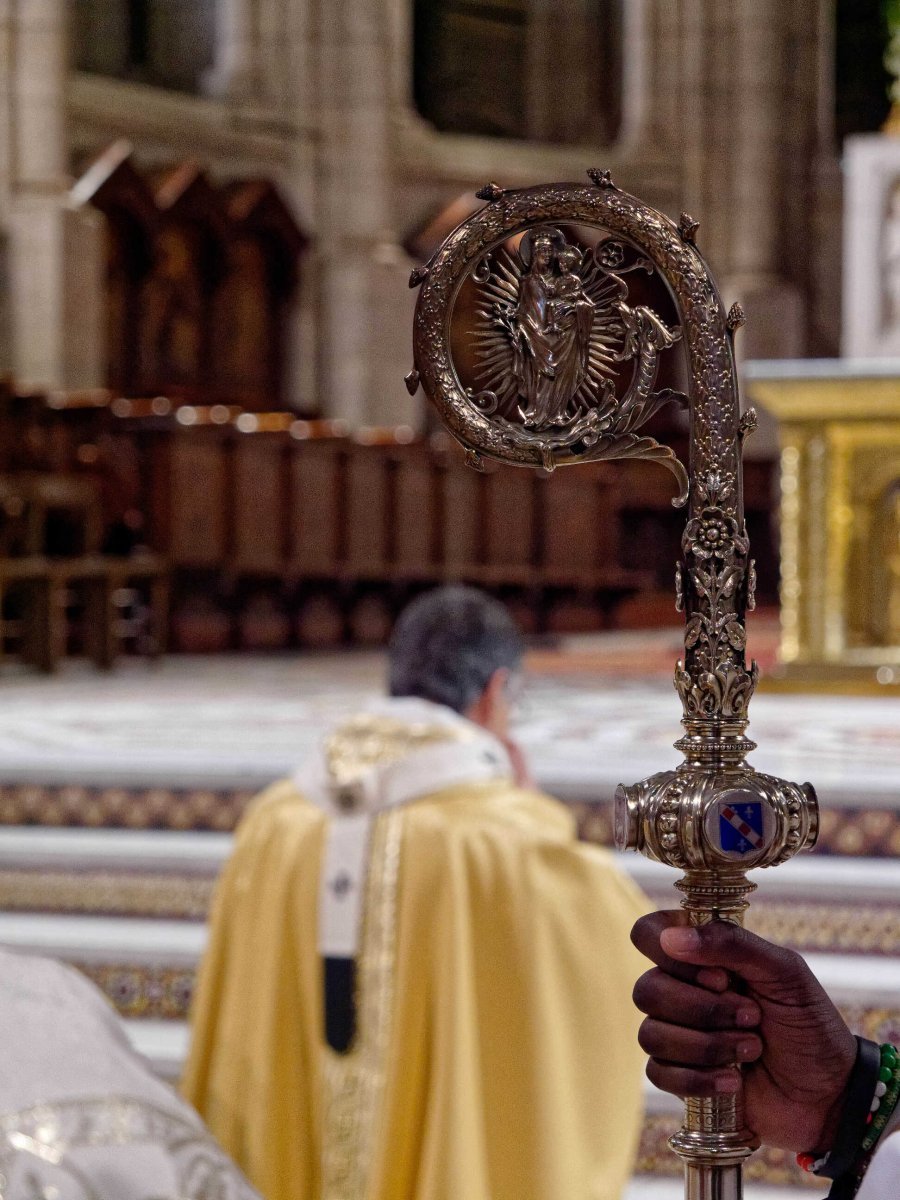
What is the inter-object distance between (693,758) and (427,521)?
34.2 ft

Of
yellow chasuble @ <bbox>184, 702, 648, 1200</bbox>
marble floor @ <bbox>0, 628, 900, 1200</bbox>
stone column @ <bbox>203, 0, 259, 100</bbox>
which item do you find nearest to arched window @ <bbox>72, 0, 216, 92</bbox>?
stone column @ <bbox>203, 0, 259, 100</bbox>

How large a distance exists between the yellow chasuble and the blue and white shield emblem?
181 cm

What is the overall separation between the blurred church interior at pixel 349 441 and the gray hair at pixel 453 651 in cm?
67

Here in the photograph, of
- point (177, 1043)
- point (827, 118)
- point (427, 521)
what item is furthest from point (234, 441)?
point (827, 118)

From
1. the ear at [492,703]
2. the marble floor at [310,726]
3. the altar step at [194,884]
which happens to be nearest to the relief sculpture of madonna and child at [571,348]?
the ear at [492,703]

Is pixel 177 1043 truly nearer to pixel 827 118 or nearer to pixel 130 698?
pixel 130 698

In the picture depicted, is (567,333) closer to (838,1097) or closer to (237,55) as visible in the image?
(838,1097)

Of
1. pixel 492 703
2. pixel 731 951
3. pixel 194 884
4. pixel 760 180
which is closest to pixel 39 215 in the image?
pixel 760 180

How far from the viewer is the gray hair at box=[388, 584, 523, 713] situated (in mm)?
2803

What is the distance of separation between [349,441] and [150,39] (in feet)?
18.5

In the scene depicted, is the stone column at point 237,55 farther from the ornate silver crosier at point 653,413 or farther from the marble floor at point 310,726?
the ornate silver crosier at point 653,413

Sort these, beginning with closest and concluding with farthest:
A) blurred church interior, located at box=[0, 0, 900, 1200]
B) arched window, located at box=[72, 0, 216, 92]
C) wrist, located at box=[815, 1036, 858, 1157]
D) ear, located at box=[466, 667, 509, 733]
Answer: wrist, located at box=[815, 1036, 858, 1157] → ear, located at box=[466, 667, 509, 733] → blurred church interior, located at box=[0, 0, 900, 1200] → arched window, located at box=[72, 0, 216, 92]

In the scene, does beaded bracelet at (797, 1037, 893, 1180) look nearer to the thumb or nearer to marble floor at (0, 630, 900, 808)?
the thumb

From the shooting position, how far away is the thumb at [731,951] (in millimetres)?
921
